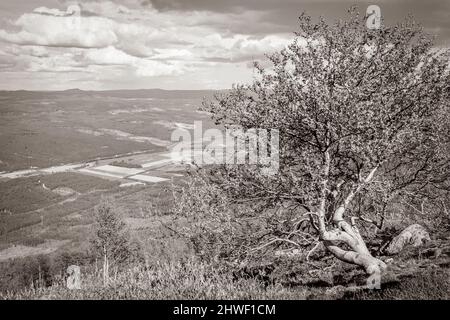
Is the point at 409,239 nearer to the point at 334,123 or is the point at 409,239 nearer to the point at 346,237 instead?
the point at 346,237

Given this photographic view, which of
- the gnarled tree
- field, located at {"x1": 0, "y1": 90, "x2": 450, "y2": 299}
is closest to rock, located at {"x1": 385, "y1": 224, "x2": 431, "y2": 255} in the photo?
field, located at {"x1": 0, "y1": 90, "x2": 450, "y2": 299}

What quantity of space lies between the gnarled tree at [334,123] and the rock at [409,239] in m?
3.47

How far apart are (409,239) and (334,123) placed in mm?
9104

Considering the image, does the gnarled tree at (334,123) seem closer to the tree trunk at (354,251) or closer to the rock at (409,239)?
the tree trunk at (354,251)

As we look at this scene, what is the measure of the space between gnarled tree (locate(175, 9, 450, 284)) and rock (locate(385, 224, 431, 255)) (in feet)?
11.4

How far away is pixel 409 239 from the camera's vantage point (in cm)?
1923

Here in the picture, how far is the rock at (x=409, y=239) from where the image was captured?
18.8 metres

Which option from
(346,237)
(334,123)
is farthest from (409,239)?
(334,123)

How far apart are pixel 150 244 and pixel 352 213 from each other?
56.1m
